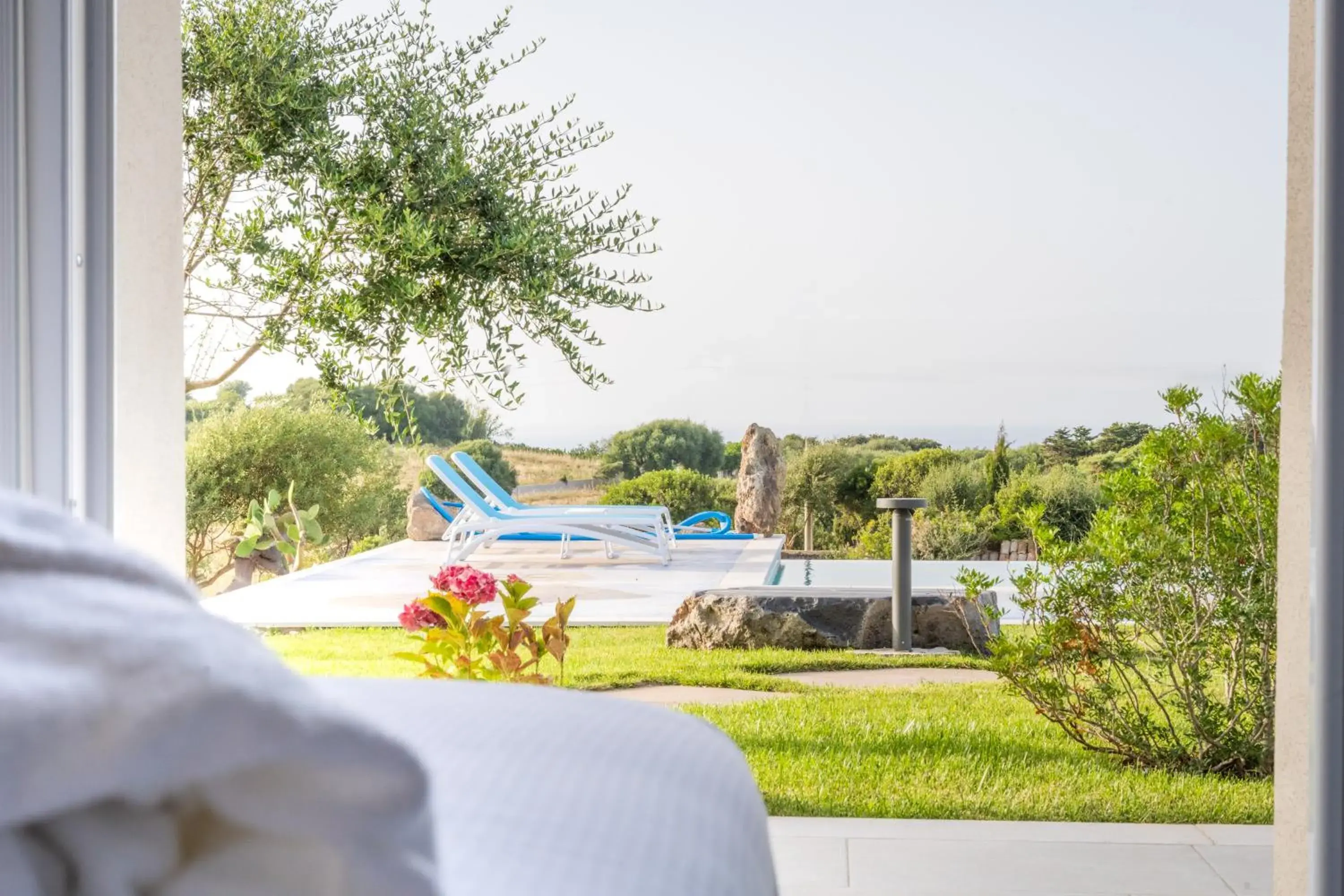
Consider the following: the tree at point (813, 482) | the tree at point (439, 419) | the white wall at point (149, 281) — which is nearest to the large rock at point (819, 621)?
the tree at point (813, 482)

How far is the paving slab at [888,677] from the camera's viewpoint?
15.2 feet

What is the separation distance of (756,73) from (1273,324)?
240 cm

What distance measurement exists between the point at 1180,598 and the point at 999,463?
1.88 metres

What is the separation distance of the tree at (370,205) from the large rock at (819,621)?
1.41m

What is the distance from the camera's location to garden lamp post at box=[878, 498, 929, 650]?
4652 mm

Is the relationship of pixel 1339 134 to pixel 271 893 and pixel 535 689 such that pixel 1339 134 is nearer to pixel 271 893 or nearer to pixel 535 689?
pixel 535 689

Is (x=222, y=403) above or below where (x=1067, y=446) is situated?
above

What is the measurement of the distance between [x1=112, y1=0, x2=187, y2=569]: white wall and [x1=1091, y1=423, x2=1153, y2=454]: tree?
383 centimetres

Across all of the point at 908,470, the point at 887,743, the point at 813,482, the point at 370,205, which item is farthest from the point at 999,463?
the point at 370,205

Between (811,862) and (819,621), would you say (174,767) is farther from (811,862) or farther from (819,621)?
(819,621)

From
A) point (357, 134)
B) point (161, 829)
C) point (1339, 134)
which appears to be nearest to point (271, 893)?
point (161, 829)

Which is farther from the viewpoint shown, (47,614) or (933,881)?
(933,881)

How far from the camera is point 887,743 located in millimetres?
3758

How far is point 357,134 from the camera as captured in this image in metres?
3.89
